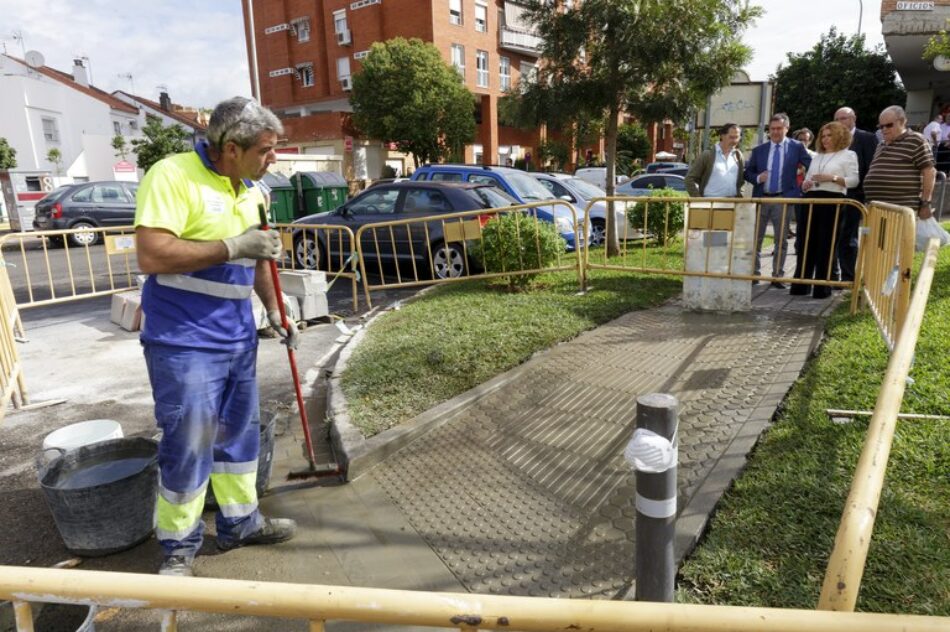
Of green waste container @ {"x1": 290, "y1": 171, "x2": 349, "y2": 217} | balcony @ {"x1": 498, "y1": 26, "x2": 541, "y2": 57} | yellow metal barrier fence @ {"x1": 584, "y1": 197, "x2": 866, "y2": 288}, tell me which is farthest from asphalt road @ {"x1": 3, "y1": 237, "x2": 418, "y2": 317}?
balcony @ {"x1": 498, "y1": 26, "x2": 541, "y2": 57}

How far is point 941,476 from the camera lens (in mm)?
3021

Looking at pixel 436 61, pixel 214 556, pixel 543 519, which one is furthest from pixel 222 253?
pixel 436 61

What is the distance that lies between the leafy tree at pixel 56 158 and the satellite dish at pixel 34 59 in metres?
8.08

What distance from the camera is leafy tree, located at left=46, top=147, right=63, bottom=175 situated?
34438 millimetres

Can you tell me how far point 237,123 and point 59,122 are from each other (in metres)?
43.8

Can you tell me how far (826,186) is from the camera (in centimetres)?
651

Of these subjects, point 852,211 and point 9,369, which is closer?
point 9,369

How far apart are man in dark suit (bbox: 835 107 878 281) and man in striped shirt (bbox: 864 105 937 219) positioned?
61 centimetres

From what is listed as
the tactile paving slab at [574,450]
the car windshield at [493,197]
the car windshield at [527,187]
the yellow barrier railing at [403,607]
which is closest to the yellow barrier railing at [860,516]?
the yellow barrier railing at [403,607]

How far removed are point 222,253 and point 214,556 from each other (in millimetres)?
1550

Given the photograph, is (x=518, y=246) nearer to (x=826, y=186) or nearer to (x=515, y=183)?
(x=826, y=186)

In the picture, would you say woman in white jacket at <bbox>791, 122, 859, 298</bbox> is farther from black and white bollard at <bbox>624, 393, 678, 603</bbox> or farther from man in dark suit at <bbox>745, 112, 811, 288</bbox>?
black and white bollard at <bbox>624, 393, 678, 603</bbox>

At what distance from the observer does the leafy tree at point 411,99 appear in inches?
1140

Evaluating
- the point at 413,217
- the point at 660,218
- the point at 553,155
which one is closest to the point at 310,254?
the point at 413,217
